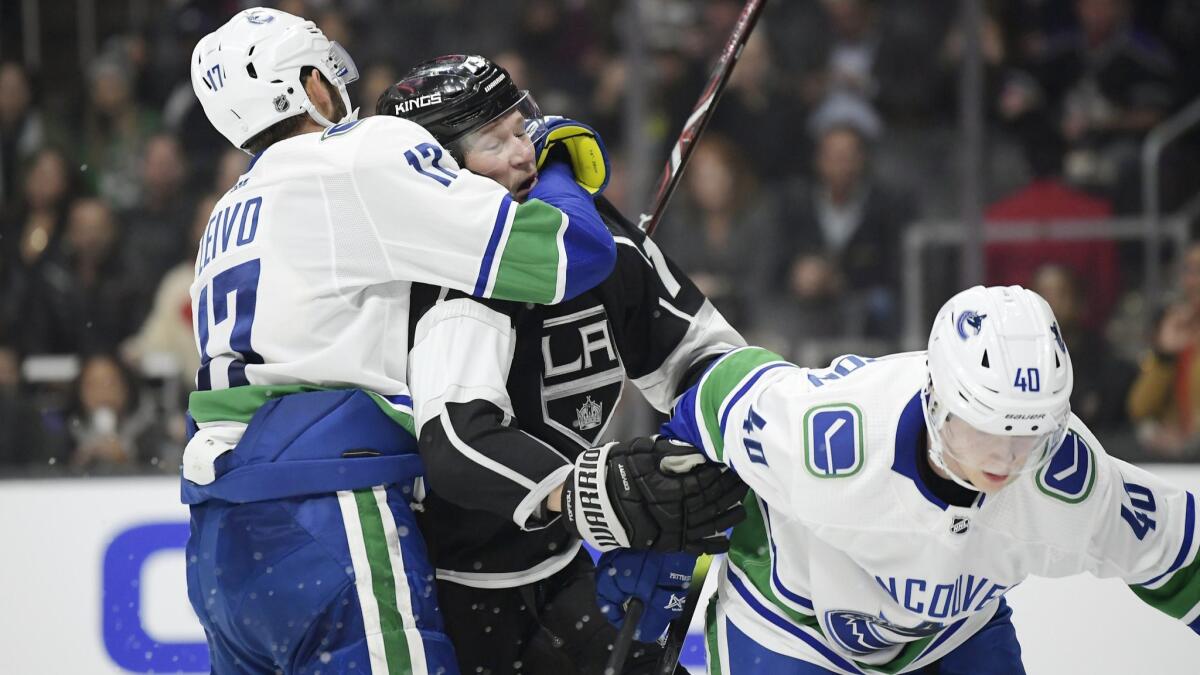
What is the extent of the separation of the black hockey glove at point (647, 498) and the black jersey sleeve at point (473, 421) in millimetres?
63

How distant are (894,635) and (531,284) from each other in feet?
2.45

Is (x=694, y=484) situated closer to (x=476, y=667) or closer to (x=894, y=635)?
(x=894, y=635)

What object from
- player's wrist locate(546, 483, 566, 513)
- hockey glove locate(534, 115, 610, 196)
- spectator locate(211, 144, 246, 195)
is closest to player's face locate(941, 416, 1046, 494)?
player's wrist locate(546, 483, 566, 513)

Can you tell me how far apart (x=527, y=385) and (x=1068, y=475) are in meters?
0.86

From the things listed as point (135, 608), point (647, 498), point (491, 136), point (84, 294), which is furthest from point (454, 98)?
point (84, 294)

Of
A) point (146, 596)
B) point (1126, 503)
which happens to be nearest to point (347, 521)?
point (1126, 503)

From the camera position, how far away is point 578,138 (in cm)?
249

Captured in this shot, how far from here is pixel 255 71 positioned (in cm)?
239

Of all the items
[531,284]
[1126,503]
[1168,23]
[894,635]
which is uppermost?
[531,284]

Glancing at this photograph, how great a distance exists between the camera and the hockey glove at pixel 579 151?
2.48 meters

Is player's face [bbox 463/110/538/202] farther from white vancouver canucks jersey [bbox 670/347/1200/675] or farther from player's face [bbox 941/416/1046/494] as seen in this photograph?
player's face [bbox 941/416/1046/494]

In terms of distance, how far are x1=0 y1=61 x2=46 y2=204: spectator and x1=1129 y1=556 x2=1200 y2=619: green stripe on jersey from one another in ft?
14.0

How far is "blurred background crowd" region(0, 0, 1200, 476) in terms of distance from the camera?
471cm

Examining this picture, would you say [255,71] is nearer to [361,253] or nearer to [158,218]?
[361,253]
